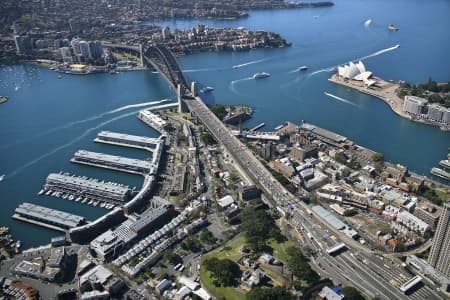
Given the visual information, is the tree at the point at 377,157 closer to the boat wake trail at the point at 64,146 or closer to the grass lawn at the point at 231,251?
the grass lawn at the point at 231,251

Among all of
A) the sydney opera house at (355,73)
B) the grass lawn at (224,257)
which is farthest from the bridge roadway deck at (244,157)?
the sydney opera house at (355,73)

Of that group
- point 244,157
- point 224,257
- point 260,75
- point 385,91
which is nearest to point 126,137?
point 244,157

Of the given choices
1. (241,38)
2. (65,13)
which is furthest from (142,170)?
(65,13)

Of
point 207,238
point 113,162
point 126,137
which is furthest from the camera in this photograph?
point 126,137

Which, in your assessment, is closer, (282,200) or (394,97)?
(282,200)

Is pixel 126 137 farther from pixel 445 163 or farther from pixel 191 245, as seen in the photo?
pixel 445 163

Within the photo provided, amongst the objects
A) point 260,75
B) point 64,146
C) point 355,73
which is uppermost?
point 355,73
